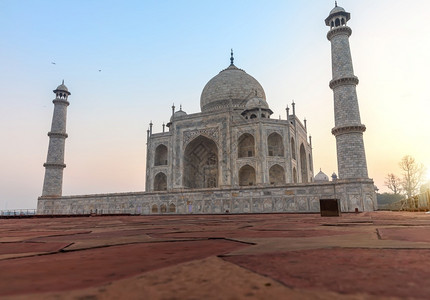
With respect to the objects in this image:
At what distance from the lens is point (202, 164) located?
24016mm

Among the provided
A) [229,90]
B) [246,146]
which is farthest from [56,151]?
[229,90]

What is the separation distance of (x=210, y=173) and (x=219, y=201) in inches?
367

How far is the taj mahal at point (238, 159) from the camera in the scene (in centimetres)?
1348

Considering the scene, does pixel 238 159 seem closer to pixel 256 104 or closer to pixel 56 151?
pixel 256 104

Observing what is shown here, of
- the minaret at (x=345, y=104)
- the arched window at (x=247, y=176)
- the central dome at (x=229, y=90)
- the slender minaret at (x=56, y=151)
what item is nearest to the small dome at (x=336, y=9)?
the minaret at (x=345, y=104)

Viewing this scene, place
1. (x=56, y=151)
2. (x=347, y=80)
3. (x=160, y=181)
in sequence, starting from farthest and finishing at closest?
1. (x=160, y=181)
2. (x=56, y=151)
3. (x=347, y=80)

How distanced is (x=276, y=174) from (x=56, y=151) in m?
16.4

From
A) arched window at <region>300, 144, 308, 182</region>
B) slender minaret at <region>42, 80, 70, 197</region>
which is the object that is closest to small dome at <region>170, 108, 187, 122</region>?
slender minaret at <region>42, 80, 70, 197</region>

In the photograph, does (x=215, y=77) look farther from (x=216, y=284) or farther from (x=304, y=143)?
(x=216, y=284)

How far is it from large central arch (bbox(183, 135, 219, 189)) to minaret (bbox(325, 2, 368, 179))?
1019 cm

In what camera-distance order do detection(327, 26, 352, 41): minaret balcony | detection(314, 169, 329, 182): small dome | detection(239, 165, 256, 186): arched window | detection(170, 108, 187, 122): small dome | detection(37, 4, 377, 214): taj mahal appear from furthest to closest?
detection(314, 169, 329, 182): small dome
detection(170, 108, 187, 122): small dome
detection(239, 165, 256, 186): arched window
detection(327, 26, 352, 41): minaret balcony
detection(37, 4, 377, 214): taj mahal

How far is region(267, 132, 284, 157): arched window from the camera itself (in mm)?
21913

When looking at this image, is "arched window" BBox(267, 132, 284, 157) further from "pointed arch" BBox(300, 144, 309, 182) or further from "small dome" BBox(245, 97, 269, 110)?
"pointed arch" BBox(300, 144, 309, 182)

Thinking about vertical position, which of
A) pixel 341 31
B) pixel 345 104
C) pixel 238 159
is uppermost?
pixel 341 31
